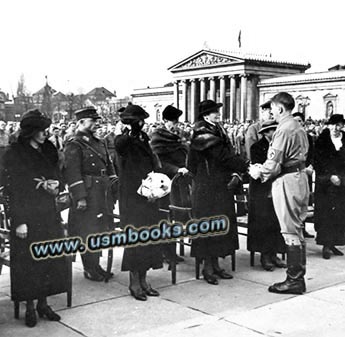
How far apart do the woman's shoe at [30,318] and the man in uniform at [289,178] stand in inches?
99.8

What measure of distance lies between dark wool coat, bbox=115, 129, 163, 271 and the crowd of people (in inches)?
0.4

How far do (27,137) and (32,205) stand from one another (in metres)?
0.63

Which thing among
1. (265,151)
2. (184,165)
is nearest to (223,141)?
(265,151)

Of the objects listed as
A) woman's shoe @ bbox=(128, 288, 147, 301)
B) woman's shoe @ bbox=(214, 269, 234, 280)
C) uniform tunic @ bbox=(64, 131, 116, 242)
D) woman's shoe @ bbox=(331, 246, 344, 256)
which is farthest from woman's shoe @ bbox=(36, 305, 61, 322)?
woman's shoe @ bbox=(331, 246, 344, 256)

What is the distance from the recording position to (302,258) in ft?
20.0

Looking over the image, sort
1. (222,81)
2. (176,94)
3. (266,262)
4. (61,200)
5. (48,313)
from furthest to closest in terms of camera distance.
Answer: (176,94), (222,81), (266,262), (61,200), (48,313)

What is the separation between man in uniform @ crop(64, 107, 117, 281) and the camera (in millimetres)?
6570

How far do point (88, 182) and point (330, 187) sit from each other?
3500mm

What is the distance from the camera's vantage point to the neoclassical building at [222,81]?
6147cm

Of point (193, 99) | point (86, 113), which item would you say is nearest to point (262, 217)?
point (86, 113)

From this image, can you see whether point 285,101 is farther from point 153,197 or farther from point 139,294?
point 139,294

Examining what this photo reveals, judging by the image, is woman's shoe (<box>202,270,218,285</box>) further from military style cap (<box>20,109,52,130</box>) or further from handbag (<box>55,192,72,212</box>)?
military style cap (<box>20,109,52,130</box>)

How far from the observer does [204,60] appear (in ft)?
217

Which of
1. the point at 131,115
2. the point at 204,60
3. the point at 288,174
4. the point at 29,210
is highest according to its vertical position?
the point at 204,60
